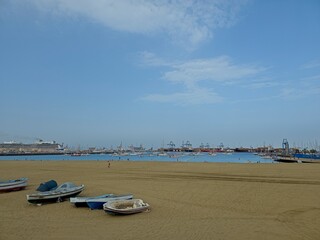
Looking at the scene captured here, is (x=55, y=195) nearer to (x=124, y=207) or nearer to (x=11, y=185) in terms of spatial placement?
(x=124, y=207)

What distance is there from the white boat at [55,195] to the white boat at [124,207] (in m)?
4.61

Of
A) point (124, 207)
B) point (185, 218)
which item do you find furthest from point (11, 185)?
point (185, 218)

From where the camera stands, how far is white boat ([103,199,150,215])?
13.4 metres

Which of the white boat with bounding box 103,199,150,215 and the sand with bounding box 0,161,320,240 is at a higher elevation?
the white boat with bounding box 103,199,150,215

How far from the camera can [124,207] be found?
47.6 ft

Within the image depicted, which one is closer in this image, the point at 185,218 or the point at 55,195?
the point at 185,218

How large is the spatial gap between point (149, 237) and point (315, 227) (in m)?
6.54

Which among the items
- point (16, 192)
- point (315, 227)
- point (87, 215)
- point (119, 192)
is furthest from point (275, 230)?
point (16, 192)

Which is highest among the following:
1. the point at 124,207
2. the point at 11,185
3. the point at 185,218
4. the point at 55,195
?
the point at 11,185

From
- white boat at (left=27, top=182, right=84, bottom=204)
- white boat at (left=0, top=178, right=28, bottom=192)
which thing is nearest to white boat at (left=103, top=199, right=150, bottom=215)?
white boat at (left=27, top=182, right=84, bottom=204)

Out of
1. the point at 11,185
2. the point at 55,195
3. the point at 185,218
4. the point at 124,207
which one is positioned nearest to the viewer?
the point at 185,218

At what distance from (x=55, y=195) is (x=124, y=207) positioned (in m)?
5.12

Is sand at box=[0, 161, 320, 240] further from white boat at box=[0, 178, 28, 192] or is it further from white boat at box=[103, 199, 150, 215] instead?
white boat at box=[0, 178, 28, 192]

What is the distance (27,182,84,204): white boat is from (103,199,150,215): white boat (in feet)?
15.1
